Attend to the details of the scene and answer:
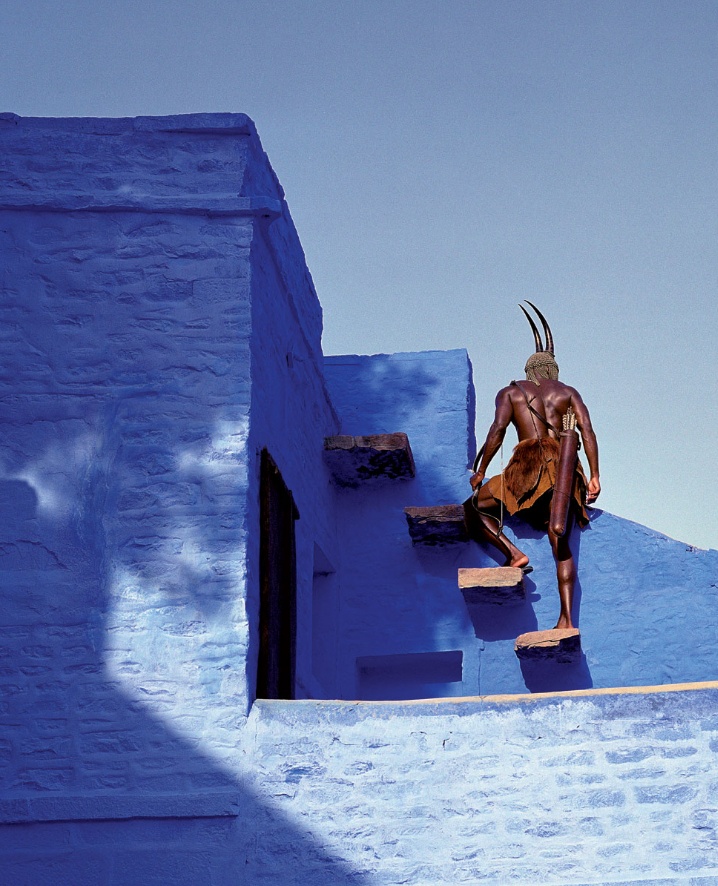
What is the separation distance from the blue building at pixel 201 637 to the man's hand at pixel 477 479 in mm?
1567

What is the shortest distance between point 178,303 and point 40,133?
128cm

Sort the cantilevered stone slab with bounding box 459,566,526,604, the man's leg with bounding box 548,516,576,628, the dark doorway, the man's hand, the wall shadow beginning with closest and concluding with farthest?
the wall shadow, the dark doorway, the cantilevered stone slab with bounding box 459,566,526,604, the man's leg with bounding box 548,516,576,628, the man's hand

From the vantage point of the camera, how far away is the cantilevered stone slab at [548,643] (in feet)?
28.7

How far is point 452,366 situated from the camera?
1070cm

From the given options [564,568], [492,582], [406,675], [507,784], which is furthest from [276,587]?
[406,675]

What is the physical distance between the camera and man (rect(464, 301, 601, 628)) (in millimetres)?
9383

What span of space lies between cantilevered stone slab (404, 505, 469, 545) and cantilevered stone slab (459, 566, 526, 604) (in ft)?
1.75

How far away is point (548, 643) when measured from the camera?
8.78 meters

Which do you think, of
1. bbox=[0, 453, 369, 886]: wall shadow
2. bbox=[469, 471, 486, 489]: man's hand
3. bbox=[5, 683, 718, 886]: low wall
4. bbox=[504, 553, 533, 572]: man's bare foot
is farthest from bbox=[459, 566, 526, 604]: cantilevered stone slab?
bbox=[0, 453, 369, 886]: wall shadow

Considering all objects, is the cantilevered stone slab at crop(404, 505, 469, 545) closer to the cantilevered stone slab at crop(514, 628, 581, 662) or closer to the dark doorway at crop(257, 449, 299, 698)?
the cantilevered stone slab at crop(514, 628, 581, 662)

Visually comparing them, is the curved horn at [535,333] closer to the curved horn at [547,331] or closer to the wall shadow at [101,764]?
the curved horn at [547,331]

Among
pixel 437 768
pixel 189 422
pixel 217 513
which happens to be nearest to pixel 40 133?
pixel 189 422

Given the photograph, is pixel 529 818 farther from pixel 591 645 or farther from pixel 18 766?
pixel 591 645

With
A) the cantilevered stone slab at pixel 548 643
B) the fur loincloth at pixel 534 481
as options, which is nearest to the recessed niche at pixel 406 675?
the cantilevered stone slab at pixel 548 643
